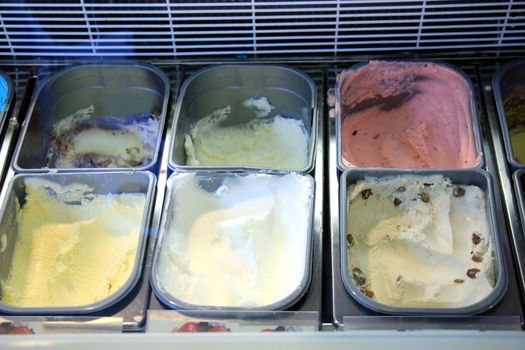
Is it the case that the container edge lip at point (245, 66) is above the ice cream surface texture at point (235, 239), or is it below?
above

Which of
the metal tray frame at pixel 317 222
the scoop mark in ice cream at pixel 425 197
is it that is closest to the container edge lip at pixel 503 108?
the scoop mark in ice cream at pixel 425 197

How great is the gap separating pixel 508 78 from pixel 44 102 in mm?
1432

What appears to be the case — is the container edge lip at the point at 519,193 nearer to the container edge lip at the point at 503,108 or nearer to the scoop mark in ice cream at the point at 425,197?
the container edge lip at the point at 503,108

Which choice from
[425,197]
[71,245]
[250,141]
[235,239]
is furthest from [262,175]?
[71,245]

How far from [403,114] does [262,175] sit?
58 cm

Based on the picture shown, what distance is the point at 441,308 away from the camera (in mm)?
1428

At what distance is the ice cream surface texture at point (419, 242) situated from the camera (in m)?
1.57

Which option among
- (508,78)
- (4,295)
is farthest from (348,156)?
(4,295)

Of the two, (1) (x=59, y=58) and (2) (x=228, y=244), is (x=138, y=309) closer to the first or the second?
(2) (x=228, y=244)

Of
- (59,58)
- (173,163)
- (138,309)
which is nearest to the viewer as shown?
(138,309)

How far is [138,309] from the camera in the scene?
150cm

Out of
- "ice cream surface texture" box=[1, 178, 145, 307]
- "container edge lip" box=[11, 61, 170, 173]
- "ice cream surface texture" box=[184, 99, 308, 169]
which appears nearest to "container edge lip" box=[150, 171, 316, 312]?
"ice cream surface texture" box=[1, 178, 145, 307]

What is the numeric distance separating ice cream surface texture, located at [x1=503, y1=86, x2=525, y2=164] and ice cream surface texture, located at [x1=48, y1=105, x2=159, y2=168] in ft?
3.66

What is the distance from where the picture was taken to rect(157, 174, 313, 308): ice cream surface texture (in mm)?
1604
